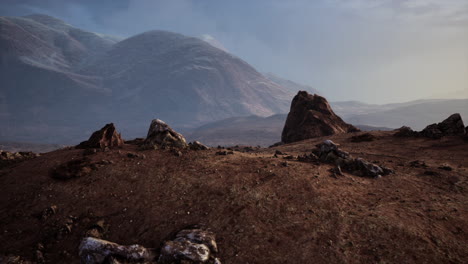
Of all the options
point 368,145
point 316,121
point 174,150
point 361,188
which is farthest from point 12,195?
point 316,121

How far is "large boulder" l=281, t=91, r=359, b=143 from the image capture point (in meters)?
46.3

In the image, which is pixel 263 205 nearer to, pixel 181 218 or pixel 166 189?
pixel 181 218

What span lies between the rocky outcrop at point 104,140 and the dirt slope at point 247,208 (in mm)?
1759

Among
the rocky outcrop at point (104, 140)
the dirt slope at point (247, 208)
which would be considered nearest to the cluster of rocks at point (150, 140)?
the rocky outcrop at point (104, 140)

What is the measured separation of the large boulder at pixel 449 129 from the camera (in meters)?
28.4

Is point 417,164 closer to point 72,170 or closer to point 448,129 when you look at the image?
point 448,129

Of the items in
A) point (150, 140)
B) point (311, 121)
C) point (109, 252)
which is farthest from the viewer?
point (311, 121)

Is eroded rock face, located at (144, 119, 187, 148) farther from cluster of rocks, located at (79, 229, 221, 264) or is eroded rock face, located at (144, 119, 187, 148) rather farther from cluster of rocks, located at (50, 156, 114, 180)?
cluster of rocks, located at (79, 229, 221, 264)

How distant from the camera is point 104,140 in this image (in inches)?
756

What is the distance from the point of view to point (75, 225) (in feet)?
38.7

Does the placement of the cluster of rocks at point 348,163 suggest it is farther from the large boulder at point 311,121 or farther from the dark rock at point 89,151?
the large boulder at point 311,121

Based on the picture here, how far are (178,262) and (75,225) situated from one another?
5.69 m

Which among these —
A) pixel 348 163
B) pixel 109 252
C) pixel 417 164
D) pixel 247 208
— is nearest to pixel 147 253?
pixel 109 252

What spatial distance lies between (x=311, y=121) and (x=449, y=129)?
70.4ft
